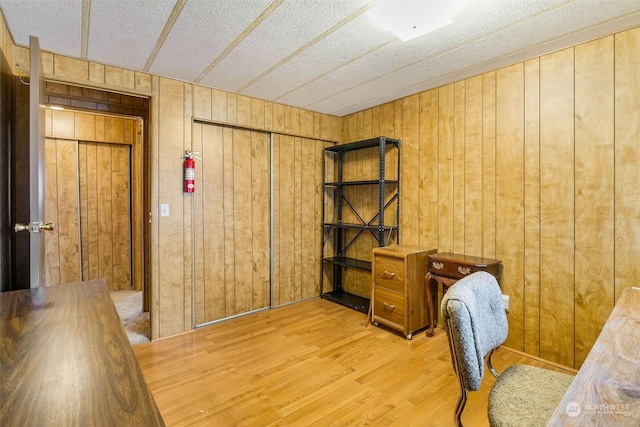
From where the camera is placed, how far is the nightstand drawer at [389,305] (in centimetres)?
280

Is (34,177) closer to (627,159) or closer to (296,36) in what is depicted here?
(296,36)

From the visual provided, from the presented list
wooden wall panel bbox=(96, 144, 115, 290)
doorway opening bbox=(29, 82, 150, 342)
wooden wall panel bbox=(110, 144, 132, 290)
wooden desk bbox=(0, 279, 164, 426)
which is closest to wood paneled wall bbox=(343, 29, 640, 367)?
wooden desk bbox=(0, 279, 164, 426)

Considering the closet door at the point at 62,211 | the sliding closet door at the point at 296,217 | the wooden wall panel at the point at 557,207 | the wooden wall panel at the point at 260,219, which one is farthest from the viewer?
the closet door at the point at 62,211

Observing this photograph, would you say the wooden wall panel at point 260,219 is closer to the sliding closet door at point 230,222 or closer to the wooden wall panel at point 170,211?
the sliding closet door at point 230,222

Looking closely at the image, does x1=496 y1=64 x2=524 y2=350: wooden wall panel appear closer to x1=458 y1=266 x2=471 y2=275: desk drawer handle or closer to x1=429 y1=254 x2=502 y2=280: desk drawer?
x1=429 y1=254 x2=502 y2=280: desk drawer

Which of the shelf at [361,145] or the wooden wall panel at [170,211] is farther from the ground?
the shelf at [361,145]

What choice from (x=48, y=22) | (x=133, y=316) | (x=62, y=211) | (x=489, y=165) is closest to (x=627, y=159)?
(x=489, y=165)

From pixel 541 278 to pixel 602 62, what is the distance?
59.3 inches

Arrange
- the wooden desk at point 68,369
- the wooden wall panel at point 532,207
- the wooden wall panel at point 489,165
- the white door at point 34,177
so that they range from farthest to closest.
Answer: the wooden wall panel at point 489,165 → the wooden wall panel at point 532,207 → the white door at point 34,177 → the wooden desk at point 68,369

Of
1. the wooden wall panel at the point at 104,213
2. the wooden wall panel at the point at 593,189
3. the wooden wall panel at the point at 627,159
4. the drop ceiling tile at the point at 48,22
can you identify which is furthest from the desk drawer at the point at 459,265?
the wooden wall panel at the point at 104,213

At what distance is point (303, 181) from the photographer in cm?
379

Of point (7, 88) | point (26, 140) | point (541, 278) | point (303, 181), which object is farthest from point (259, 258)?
point (541, 278)

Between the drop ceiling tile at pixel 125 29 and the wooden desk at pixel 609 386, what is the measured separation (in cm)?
229

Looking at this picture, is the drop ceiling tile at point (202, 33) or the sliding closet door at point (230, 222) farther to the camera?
the sliding closet door at point (230, 222)
